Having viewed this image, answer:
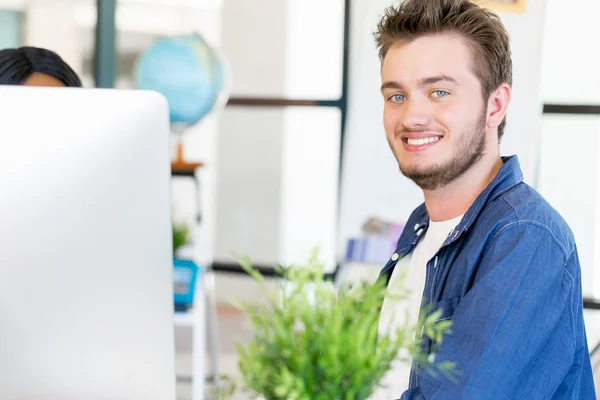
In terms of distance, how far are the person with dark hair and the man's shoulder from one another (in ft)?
3.41

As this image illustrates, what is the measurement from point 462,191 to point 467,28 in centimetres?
28

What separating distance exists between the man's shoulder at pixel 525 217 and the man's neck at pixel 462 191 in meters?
0.12

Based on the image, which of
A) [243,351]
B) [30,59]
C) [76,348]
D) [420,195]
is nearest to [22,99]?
[76,348]

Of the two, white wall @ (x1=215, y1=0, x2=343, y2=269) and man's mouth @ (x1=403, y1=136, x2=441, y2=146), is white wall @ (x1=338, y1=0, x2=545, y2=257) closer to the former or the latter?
white wall @ (x1=215, y1=0, x2=343, y2=269)

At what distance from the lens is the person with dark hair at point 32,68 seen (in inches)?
75.7

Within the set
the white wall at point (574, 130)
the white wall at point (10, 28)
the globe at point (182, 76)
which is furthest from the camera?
the white wall at point (10, 28)

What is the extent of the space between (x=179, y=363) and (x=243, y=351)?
441cm

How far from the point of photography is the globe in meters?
4.24

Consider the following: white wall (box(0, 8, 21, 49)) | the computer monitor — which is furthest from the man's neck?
white wall (box(0, 8, 21, 49))

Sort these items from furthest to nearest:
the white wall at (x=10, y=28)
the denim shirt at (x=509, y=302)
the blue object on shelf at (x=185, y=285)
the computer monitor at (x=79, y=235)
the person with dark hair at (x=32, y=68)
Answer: the white wall at (x=10, y=28) < the blue object on shelf at (x=185, y=285) < the person with dark hair at (x=32, y=68) < the denim shirt at (x=509, y=302) < the computer monitor at (x=79, y=235)

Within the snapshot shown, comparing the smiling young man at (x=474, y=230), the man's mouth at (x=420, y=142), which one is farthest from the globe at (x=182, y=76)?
the man's mouth at (x=420, y=142)

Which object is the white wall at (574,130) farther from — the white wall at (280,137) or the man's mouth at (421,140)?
the man's mouth at (421,140)

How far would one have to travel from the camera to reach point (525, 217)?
1.31m

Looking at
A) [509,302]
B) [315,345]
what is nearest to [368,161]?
[509,302]
